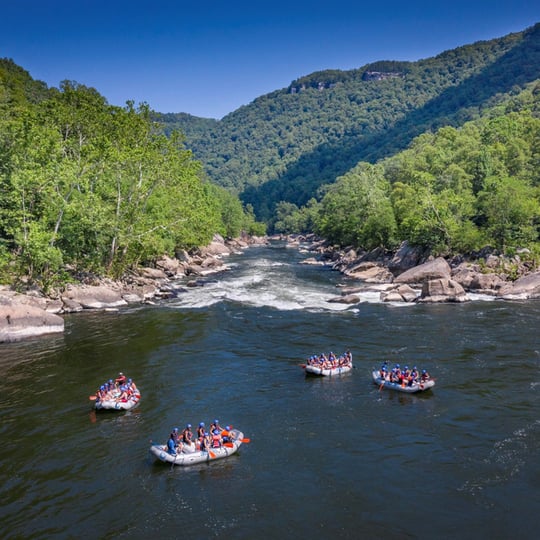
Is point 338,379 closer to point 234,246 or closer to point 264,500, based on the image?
point 264,500

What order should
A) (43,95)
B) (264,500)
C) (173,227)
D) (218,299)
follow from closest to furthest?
(264,500), (218,299), (173,227), (43,95)

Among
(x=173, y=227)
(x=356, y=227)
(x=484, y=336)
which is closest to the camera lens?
(x=484, y=336)

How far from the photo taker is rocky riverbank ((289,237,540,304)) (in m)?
51.6

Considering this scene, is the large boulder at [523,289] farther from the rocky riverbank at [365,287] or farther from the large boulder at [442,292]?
the large boulder at [442,292]

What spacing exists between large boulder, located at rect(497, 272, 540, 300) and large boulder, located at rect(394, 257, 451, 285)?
7031 mm

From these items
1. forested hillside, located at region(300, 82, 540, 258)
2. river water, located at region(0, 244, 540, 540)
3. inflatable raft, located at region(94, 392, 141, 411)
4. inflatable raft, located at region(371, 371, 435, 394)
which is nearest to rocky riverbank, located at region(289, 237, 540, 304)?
forested hillside, located at region(300, 82, 540, 258)

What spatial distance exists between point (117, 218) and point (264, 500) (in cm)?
4529

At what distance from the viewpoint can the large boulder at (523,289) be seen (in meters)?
51.0

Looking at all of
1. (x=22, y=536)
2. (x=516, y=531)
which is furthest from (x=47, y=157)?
(x=516, y=531)

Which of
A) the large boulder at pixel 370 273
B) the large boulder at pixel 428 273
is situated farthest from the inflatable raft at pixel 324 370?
the large boulder at pixel 370 273

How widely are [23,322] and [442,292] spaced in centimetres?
4075

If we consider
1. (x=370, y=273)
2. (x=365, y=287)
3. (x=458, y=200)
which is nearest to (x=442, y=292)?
(x=365, y=287)

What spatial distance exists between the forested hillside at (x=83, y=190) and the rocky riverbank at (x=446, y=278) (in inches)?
1089

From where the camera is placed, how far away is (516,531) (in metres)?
15.7
